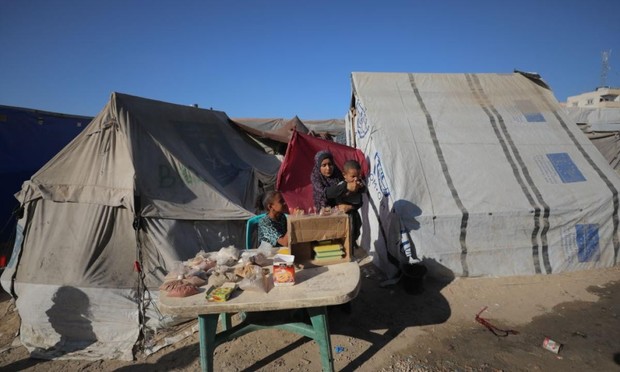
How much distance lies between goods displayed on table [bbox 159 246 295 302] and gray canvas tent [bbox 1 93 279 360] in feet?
4.50

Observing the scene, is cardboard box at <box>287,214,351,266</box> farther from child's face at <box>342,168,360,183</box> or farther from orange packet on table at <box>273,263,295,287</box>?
child's face at <box>342,168,360,183</box>

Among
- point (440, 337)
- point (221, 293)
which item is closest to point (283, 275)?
point (221, 293)

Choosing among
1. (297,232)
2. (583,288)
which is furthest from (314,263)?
(583,288)

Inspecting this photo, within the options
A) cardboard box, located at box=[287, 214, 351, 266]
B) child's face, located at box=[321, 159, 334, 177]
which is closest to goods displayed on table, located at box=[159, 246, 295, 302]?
cardboard box, located at box=[287, 214, 351, 266]

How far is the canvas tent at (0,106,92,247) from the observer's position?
6.57 meters

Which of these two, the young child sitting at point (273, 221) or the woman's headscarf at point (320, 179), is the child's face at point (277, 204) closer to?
the young child sitting at point (273, 221)

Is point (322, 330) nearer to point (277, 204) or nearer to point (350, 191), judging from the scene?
point (277, 204)

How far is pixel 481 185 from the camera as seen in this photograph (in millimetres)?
4770

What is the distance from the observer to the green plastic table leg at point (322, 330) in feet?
7.97

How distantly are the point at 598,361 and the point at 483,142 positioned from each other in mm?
3421

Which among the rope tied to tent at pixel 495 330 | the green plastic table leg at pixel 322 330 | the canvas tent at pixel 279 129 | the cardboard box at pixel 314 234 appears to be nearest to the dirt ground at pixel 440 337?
the rope tied to tent at pixel 495 330

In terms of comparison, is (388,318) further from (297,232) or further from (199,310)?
(199,310)

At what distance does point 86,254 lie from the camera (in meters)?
3.68

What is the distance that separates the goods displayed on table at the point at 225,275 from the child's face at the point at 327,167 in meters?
1.55
